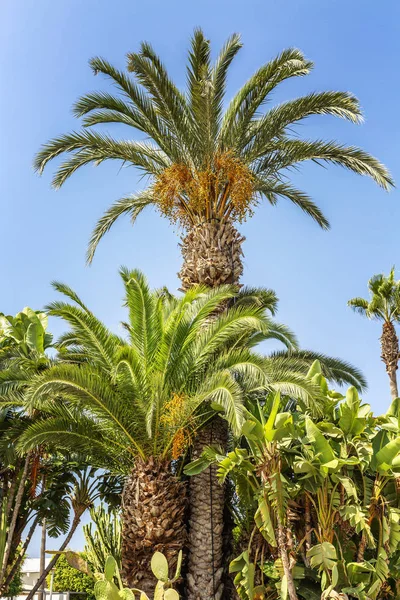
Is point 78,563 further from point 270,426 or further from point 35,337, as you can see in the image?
point 35,337

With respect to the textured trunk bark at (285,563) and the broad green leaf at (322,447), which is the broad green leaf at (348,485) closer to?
the broad green leaf at (322,447)

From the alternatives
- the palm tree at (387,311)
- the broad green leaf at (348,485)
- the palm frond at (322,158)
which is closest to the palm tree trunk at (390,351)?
the palm tree at (387,311)

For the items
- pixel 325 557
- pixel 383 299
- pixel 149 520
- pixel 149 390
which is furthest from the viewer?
pixel 383 299

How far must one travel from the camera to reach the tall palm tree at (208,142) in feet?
48.1

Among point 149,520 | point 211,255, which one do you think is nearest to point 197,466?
point 149,520

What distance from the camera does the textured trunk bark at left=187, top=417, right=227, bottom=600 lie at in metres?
12.0

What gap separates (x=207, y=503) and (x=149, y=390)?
2.70m

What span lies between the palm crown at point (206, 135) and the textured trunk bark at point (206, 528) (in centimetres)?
535

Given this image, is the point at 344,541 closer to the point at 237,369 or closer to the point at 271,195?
the point at 237,369

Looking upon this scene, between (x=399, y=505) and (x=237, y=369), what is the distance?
396 cm

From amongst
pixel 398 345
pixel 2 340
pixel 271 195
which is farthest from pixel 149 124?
pixel 398 345

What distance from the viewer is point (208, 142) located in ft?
49.0

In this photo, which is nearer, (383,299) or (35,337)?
(35,337)

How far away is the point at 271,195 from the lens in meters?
17.2
